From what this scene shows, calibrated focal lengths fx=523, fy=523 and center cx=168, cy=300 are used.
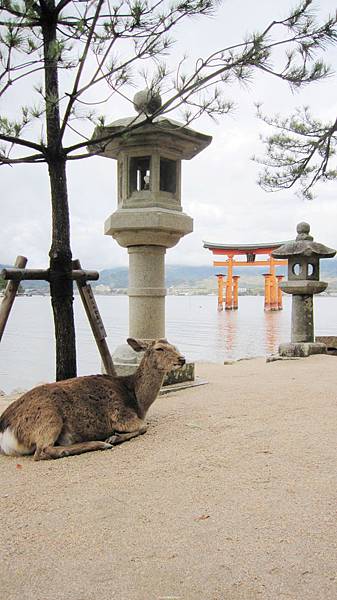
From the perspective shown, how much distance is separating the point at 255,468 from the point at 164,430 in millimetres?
1011

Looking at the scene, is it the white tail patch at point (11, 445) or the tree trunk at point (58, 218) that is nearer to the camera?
the white tail patch at point (11, 445)

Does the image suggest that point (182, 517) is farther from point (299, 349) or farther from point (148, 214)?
point (299, 349)

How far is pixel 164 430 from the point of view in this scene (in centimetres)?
356

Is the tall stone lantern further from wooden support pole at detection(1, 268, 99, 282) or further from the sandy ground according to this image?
the sandy ground

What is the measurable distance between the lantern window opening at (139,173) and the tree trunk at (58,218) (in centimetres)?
142

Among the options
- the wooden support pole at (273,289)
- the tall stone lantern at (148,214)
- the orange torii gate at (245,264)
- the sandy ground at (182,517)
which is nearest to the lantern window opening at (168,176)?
the tall stone lantern at (148,214)

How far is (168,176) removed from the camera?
5723 mm

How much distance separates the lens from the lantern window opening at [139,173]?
555 centimetres

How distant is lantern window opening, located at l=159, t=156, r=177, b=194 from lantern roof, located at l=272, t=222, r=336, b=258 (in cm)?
334

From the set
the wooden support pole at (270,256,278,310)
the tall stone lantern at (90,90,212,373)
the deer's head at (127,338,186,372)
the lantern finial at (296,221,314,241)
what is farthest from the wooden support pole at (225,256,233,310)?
the deer's head at (127,338,186,372)

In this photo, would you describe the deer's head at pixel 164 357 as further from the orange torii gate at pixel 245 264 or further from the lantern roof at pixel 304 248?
the orange torii gate at pixel 245 264

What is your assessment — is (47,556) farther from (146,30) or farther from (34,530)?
(146,30)

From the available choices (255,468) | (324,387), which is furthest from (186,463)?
(324,387)

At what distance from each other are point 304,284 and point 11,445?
6182 mm
